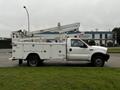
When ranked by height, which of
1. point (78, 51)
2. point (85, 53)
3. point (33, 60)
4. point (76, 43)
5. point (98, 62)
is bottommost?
point (98, 62)

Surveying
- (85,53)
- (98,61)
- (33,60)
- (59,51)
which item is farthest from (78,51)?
(33,60)

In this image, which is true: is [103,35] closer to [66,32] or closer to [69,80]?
[66,32]

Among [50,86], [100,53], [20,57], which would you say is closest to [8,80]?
[50,86]

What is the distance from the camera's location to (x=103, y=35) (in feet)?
402

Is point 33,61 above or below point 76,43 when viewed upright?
below

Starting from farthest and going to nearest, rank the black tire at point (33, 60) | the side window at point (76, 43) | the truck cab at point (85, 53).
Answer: the black tire at point (33, 60)
the side window at point (76, 43)
the truck cab at point (85, 53)

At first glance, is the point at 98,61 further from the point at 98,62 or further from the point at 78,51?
the point at 78,51

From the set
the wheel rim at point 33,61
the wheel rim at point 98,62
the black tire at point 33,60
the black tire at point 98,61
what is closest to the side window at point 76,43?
the black tire at point 98,61

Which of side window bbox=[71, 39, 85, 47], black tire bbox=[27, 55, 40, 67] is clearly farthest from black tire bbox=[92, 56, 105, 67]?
black tire bbox=[27, 55, 40, 67]

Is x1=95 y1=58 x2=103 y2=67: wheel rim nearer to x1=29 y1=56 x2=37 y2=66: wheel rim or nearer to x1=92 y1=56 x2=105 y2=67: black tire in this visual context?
x1=92 y1=56 x2=105 y2=67: black tire

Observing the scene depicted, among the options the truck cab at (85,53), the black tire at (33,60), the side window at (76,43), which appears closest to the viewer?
the truck cab at (85,53)

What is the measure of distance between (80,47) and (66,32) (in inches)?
90.5

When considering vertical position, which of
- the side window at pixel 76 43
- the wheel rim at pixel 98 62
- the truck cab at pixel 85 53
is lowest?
the wheel rim at pixel 98 62

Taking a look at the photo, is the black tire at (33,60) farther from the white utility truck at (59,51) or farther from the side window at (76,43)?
the side window at (76,43)
